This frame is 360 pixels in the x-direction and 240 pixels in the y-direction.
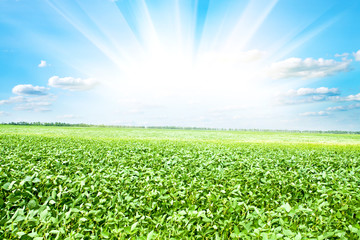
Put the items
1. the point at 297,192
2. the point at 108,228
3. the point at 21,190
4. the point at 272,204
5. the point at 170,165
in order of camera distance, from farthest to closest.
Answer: the point at 170,165 < the point at 297,192 < the point at 272,204 < the point at 21,190 < the point at 108,228

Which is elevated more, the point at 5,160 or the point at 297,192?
the point at 5,160

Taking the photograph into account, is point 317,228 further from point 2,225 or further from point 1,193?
point 1,193

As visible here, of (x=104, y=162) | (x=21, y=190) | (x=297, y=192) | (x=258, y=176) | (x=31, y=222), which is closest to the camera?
(x=31, y=222)

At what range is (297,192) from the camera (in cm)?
Answer: 716

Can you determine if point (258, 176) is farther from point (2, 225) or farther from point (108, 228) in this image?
point (2, 225)

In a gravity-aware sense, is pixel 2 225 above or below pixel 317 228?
above

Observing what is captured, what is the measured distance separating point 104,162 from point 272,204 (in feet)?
23.7

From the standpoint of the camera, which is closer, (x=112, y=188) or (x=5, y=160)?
(x=112, y=188)

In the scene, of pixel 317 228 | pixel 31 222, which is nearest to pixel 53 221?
pixel 31 222

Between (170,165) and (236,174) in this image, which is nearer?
(236,174)

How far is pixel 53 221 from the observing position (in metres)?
3.53

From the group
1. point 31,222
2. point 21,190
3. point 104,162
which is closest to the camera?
point 31,222

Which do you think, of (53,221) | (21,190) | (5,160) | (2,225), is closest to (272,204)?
(53,221)

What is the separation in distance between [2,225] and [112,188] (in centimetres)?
270
